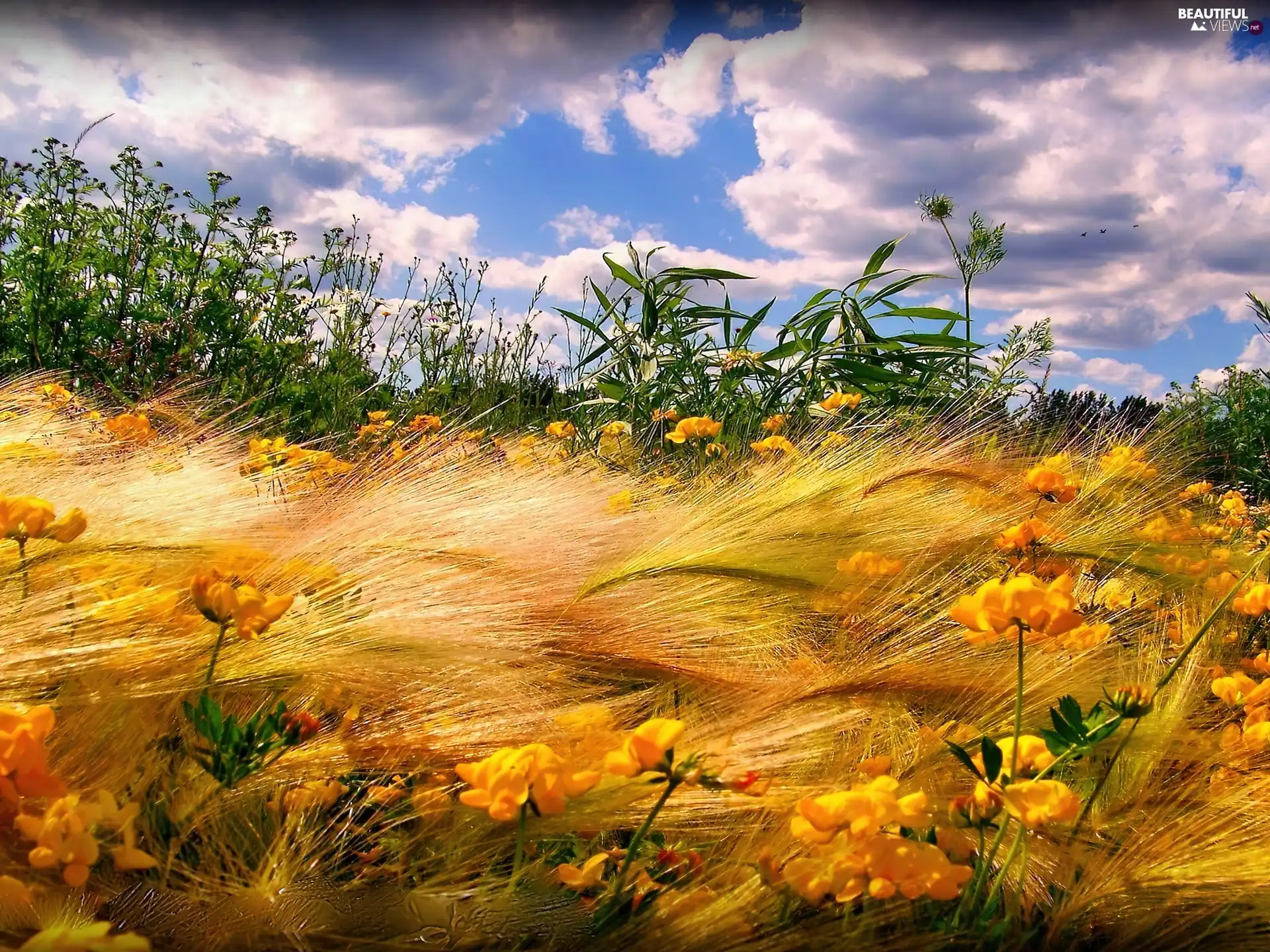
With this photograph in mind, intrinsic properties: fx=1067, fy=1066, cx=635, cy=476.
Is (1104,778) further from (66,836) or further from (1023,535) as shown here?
(66,836)

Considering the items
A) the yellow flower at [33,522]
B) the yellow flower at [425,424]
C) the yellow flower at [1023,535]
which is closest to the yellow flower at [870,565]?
the yellow flower at [1023,535]

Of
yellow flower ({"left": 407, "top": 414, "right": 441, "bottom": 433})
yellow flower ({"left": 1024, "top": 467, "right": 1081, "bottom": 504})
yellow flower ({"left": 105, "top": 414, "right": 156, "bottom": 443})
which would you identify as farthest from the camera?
yellow flower ({"left": 407, "top": 414, "right": 441, "bottom": 433})

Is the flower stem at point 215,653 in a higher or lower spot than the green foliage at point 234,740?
higher

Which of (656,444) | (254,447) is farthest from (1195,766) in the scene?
(656,444)

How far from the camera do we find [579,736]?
2.95 ft

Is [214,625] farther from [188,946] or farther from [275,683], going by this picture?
[188,946]

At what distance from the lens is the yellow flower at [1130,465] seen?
189 centimetres

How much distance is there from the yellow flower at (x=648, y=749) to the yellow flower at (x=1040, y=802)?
0.90 feet

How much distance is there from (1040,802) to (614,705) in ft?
1.23

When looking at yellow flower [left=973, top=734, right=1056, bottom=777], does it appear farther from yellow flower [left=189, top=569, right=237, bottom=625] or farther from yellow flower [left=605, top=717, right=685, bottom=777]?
yellow flower [left=189, top=569, right=237, bottom=625]

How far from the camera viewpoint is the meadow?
2.53ft

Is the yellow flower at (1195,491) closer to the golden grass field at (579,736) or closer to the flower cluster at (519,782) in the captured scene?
the golden grass field at (579,736)

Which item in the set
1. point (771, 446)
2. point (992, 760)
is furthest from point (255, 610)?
point (771, 446)

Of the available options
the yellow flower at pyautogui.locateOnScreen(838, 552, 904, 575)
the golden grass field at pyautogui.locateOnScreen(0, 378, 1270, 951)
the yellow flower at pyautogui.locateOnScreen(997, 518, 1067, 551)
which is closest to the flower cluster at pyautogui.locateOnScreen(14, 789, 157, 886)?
the golden grass field at pyautogui.locateOnScreen(0, 378, 1270, 951)
